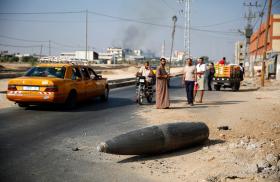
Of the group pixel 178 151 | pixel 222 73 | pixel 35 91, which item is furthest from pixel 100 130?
pixel 222 73

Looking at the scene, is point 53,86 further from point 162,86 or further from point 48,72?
point 162,86

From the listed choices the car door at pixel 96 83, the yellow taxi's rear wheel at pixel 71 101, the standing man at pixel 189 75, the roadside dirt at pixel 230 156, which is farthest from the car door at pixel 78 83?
the standing man at pixel 189 75

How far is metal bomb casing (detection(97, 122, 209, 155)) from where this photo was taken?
6.98 m

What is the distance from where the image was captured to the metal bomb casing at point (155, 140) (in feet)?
22.9

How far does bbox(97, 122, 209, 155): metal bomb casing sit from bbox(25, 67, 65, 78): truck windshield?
6.72 m

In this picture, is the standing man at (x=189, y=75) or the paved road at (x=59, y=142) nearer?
the paved road at (x=59, y=142)

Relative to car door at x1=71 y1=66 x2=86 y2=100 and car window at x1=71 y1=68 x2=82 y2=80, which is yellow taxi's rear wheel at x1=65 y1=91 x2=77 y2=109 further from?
car window at x1=71 y1=68 x2=82 y2=80

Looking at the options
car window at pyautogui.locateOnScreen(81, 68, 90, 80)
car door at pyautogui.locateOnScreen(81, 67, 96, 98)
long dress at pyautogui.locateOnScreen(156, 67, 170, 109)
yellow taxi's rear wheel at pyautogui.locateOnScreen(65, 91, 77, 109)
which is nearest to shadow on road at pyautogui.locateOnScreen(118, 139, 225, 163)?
long dress at pyautogui.locateOnScreen(156, 67, 170, 109)

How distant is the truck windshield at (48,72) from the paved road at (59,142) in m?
1.14

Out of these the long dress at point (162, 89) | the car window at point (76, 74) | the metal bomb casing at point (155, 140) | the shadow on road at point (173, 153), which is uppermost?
the car window at point (76, 74)

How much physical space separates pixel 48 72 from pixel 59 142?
5.90 meters

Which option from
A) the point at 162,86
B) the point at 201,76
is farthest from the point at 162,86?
the point at 201,76

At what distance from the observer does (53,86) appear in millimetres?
12875

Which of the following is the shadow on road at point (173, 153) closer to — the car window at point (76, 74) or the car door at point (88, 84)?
the car window at point (76, 74)
